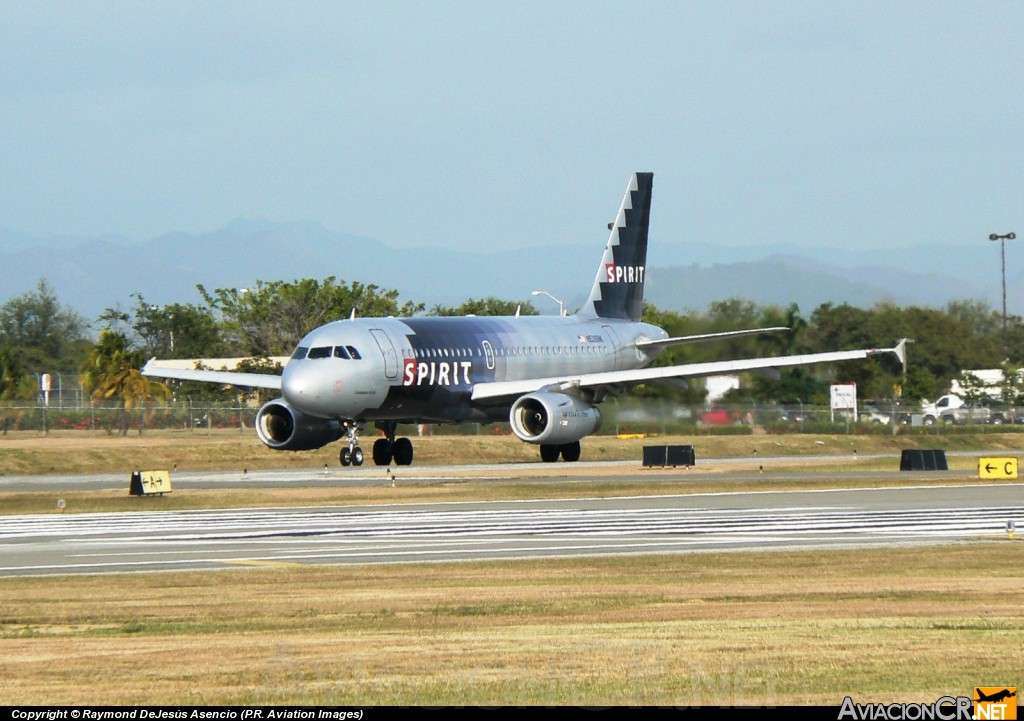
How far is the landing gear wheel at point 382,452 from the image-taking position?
53.3 metres

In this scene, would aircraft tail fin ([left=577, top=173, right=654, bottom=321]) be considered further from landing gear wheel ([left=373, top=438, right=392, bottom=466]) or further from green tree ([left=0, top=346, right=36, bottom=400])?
green tree ([left=0, top=346, right=36, bottom=400])

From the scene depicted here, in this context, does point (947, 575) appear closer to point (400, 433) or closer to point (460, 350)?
point (460, 350)

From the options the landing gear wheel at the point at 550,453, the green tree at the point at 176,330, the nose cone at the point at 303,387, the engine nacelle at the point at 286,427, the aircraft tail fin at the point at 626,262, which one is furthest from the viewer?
the green tree at the point at 176,330

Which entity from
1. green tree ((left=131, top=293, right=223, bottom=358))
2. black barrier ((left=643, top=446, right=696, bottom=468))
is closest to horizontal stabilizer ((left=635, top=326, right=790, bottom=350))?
black barrier ((left=643, top=446, right=696, bottom=468))

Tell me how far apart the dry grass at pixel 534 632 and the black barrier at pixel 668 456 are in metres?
29.3

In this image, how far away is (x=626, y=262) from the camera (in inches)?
2482

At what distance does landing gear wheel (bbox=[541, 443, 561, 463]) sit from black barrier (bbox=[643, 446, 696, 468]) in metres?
3.85

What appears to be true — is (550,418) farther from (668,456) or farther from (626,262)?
(626,262)

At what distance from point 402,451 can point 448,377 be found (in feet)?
12.0

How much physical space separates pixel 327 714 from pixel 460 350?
41.7 meters

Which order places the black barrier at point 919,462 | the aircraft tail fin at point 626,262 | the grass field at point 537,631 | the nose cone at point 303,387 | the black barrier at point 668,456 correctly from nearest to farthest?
the grass field at point 537,631 < the nose cone at point 303,387 < the black barrier at point 919,462 < the black barrier at point 668,456 < the aircraft tail fin at point 626,262

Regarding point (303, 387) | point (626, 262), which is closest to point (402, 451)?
point (303, 387)

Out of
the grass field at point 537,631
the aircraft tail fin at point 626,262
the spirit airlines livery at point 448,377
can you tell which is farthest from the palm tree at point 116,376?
the grass field at point 537,631

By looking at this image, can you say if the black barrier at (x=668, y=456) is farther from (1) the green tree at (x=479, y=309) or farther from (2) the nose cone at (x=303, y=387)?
(1) the green tree at (x=479, y=309)
